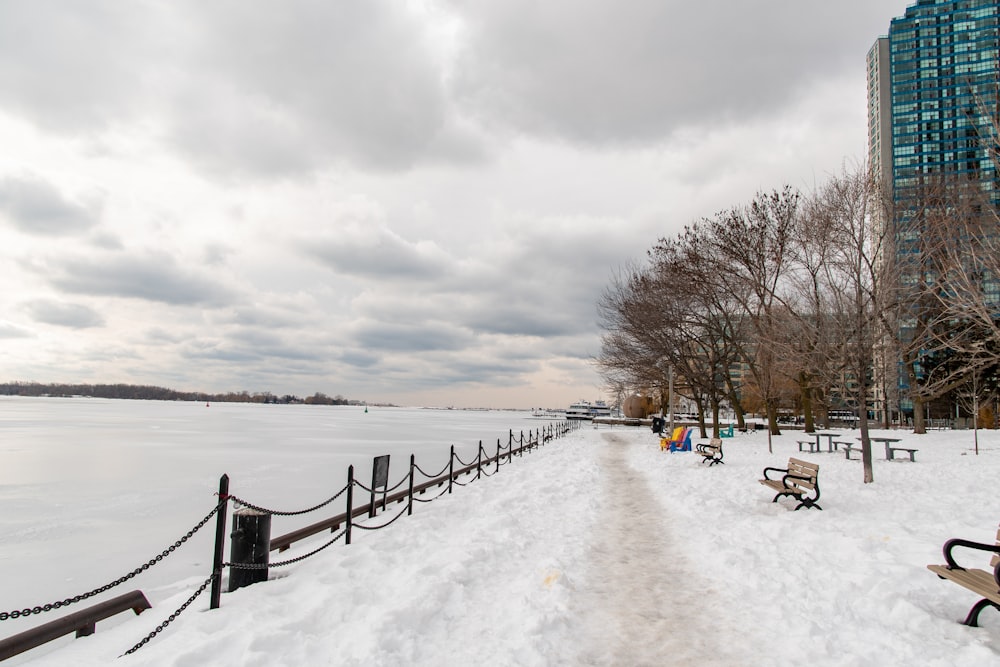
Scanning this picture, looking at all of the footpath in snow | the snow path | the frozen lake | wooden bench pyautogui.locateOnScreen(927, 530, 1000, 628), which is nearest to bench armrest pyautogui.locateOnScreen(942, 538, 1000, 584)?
wooden bench pyautogui.locateOnScreen(927, 530, 1000, 628)

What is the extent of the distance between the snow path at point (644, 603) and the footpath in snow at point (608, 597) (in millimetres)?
24

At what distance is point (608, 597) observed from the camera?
18.7 ft

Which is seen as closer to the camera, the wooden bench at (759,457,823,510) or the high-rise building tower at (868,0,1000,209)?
the wooden bench at (759,457,823,510)

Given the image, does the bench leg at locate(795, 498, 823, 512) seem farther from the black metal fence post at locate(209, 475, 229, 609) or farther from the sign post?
the black metal fence post at locate(209, 475, 229, 609)

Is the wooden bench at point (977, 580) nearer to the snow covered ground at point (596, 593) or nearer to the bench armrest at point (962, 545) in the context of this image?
the bench armrest at point (962, 545)

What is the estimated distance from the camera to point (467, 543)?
7723 mm

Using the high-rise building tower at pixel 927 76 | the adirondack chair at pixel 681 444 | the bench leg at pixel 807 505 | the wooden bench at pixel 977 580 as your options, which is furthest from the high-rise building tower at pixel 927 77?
the wooden bench at pixel 977 580

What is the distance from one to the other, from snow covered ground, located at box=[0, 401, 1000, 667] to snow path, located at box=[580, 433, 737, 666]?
0.08 feet

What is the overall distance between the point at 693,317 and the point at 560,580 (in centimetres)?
2787

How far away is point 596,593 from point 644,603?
536 millimetres

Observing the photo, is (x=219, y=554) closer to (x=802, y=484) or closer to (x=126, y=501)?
(x=802, y=484)

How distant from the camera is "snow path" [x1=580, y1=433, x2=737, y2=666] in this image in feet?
14.6

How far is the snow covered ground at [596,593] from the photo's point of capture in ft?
14.7

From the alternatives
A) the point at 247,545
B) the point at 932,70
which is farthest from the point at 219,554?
the point at 932,70
